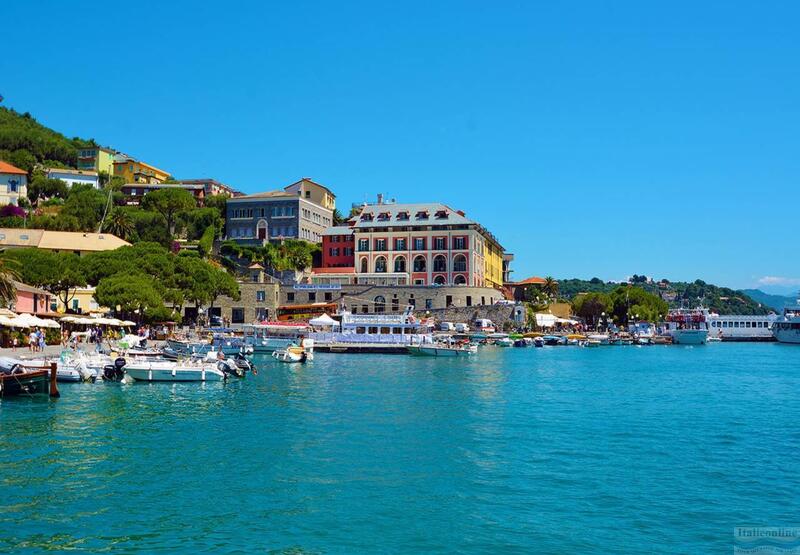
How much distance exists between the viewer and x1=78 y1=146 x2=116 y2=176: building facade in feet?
368

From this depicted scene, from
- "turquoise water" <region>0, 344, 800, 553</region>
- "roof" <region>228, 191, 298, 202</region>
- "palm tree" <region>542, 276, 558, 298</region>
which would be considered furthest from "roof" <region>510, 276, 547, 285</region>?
"turquoise water" <region>0, 344, 800, 553</region>

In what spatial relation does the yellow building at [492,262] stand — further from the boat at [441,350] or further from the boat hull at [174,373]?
the boat hull at [174,373]

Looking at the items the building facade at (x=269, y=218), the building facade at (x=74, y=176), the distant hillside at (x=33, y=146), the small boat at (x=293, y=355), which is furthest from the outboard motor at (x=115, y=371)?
the distant hillside at (x=33, y=146)

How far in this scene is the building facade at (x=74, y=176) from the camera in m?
101

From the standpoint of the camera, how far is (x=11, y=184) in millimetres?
91500

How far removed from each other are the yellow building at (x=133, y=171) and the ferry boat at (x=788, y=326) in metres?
97.3

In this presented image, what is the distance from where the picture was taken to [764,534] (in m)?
14.8

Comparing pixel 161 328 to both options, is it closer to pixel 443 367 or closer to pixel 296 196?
pixel 443 367

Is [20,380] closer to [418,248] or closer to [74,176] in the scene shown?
[418,248]

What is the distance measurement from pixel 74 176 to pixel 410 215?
47.6 m

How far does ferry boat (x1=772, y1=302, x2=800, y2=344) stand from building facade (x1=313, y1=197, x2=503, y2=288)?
4993 cm

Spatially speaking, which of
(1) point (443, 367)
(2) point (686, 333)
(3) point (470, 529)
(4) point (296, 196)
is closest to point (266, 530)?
(3) point (470, 529)

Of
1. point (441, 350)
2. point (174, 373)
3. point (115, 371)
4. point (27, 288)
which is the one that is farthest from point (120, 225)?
point (174, 373)

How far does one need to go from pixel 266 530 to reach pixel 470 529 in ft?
13.3
